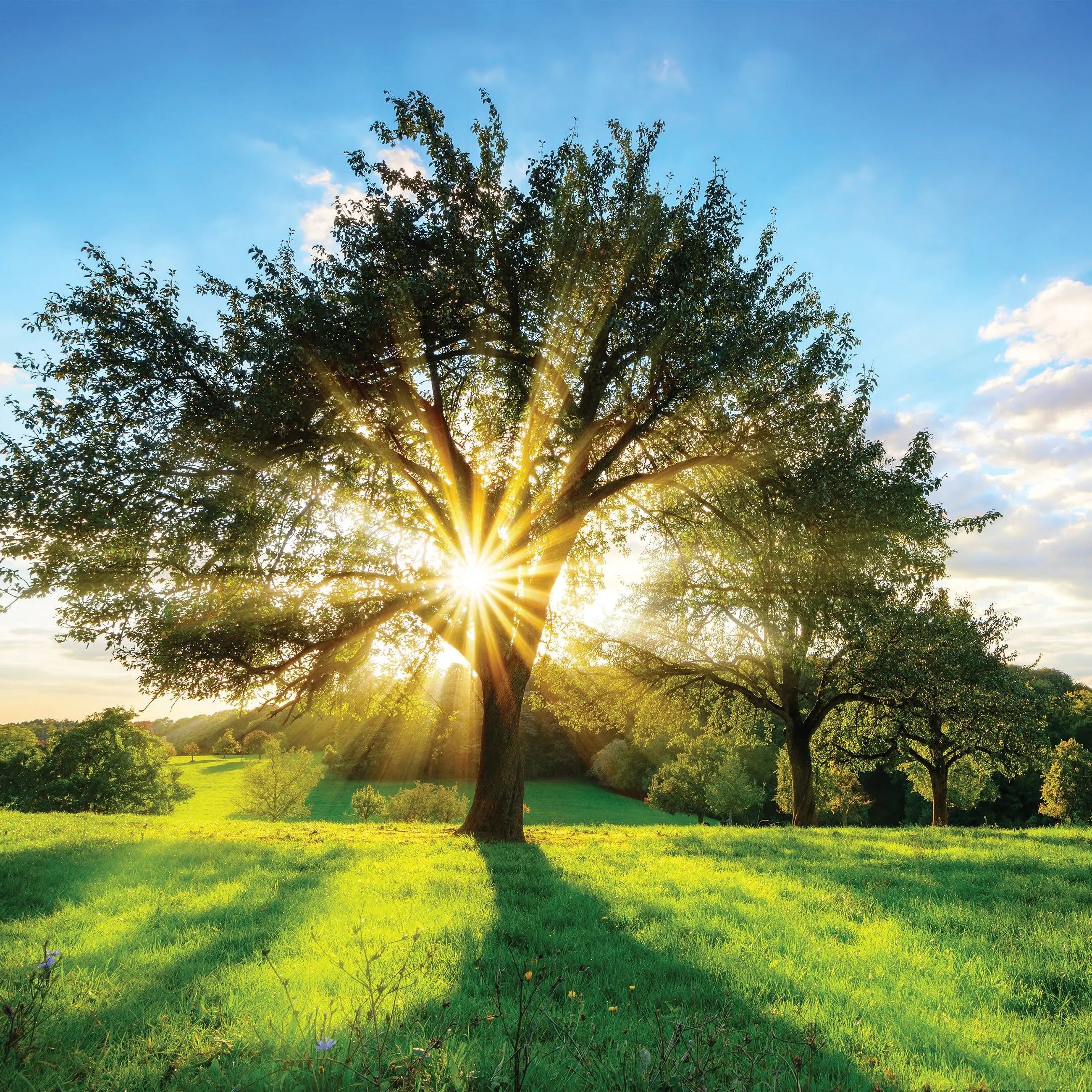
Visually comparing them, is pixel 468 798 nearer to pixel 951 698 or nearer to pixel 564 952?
pixel 951 698

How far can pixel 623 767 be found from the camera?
236 ft

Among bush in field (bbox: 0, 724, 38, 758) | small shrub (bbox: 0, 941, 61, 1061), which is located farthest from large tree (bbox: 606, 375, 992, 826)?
bush in field (bbox: 0, 724, 38, 758)

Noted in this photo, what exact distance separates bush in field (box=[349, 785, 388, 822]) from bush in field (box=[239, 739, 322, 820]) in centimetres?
541

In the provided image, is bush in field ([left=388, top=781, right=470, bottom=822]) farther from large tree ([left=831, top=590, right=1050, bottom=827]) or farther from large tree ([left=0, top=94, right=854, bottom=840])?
large tree ([left=0, top=94, right=854, bottom=840])

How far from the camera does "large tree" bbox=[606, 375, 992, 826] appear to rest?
14078mm

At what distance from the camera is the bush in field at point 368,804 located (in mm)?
48781

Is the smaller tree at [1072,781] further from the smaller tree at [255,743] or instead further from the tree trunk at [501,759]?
the smaller tree at [255,743]

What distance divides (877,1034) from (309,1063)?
349 cm

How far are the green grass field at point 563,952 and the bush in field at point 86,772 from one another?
35.7 meters

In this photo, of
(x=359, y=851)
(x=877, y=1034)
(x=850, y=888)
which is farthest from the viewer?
(x=359, y=851)

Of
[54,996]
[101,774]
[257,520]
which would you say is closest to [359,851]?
[257,520]

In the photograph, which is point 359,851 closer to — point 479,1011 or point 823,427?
point 479,1011

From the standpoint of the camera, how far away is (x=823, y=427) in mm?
14805

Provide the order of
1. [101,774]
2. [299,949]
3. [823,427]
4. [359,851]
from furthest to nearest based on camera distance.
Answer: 1. [101,774]
2. [823,427]
3. [359,851]
4. [299,949]
